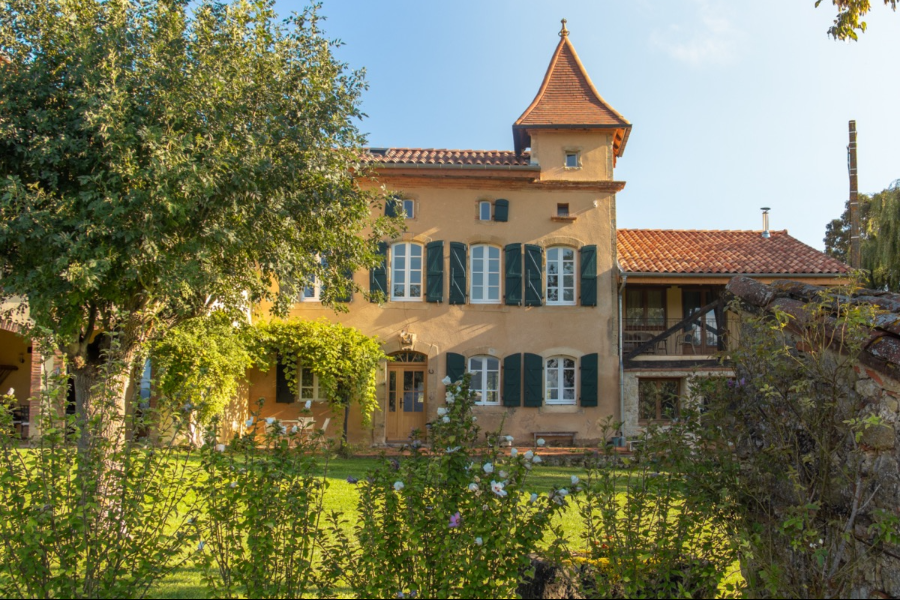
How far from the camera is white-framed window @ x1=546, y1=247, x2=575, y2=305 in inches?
677

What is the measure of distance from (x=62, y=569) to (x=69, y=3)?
5.09 meters

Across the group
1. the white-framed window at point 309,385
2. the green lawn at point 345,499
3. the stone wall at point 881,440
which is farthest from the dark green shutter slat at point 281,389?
the stone wall at point 881,440

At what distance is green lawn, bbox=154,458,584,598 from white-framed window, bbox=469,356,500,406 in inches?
137

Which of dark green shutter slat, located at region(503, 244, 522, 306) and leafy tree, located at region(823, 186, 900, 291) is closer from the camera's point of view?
dark green shutter slat, located at region(503, 244, 522, 306)

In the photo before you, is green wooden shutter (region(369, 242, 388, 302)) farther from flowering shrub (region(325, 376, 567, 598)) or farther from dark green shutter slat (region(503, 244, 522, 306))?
flowering shrub (region(325, 376, 567, 598))

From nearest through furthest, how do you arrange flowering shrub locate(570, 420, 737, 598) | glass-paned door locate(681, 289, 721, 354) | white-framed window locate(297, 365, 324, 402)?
flowering shrub locate(570, 420, 737, 598)
white-framed window locate(297, 365, 324, 402)
glass-paned door locate(681, 289, 721, 354)

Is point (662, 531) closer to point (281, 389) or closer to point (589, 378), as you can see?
point (589, 378)

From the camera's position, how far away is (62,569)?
11.9ft

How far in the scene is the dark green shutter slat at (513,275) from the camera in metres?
16.9

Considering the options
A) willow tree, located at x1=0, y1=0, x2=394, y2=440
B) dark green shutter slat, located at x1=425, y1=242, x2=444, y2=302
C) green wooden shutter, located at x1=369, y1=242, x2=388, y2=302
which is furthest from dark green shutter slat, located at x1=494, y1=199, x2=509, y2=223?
willow tree, located at x1=0, y1=0, x2=394, y2=440

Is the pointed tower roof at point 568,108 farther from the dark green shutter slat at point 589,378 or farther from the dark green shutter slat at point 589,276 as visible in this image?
the dark green shutter slat at point 589,378

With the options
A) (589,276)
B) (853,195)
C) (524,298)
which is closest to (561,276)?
(589,276)

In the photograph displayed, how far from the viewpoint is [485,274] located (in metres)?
17.2

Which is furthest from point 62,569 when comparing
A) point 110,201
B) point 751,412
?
point 751,412
